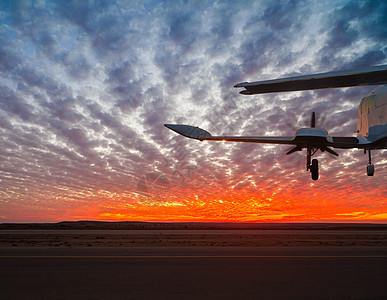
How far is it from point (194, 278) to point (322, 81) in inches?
326

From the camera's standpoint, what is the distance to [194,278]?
9.58m

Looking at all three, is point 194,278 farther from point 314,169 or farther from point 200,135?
point 314,169

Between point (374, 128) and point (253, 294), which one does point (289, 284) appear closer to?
point (253, 294)

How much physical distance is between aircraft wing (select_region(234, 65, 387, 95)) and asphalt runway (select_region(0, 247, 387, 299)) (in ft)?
21.9

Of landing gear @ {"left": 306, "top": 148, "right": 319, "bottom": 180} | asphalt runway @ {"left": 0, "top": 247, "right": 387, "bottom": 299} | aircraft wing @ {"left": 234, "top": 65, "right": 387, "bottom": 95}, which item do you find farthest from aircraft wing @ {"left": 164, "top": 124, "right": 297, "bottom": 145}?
asphalt runway @ {"left": 0, "top": 247, "right": 387, "bottom": 299}

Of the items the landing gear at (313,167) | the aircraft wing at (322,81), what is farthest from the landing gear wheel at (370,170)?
the aircraft wing at (322,81)

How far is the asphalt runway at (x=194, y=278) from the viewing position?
310 inches

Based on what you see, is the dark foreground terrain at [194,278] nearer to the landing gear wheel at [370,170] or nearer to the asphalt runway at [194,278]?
the asphalt runway at [194,278]

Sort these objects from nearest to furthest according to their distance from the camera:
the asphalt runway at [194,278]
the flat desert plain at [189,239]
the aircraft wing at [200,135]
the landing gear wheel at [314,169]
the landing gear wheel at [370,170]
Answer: the asphalt runway at [194,278] < the landing gear wheel at [370,170] < the landing gear wheel at [314,169] < the aircraft wing at [200,135] < the flat desert plain at [189,239]

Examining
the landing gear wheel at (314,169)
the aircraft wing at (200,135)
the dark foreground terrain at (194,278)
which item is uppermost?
the aircraft wing at (200,135)

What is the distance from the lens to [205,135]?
21.2m

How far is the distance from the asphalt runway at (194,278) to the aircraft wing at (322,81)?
6.67m

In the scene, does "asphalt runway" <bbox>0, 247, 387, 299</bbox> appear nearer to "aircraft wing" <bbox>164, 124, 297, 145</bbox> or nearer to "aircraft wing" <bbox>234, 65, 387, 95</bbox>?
"aircraft wing" <bbox>234, 65, 387, 95</bbox>

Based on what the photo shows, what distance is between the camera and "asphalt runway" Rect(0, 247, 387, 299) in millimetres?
7871
